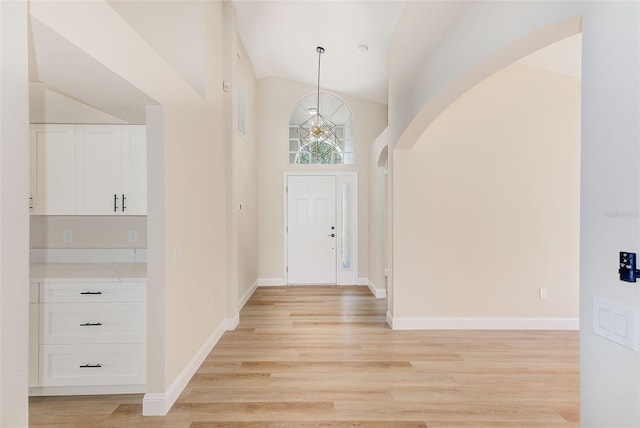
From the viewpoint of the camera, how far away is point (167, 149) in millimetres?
2385

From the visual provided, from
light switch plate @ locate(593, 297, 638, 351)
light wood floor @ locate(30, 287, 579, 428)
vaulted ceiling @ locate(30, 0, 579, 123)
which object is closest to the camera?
light switch plate @ locate(593, 297, 638, 351)

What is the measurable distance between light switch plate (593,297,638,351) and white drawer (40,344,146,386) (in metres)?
2.67

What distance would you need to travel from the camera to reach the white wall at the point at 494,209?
12.9 feet

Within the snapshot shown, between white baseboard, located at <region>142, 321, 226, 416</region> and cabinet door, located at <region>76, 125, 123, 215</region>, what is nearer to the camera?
white baseboard, located at <region>142, 321, 226, 416</region>

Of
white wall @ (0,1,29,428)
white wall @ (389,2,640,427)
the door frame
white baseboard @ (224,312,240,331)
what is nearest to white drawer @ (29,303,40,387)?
white wall @ (0,1,29,428)

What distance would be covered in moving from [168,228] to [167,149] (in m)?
0.55

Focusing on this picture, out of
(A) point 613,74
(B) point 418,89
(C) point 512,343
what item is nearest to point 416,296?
(C) point 512,343

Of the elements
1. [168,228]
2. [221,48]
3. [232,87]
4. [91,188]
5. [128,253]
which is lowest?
[128,253]

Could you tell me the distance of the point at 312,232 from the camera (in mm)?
6402

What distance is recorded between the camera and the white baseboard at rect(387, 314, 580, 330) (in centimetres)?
396

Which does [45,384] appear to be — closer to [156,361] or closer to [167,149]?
[156,361]

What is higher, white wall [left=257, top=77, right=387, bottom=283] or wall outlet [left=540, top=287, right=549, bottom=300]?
white wall [left=257, top=77, right=387, bottom=283]

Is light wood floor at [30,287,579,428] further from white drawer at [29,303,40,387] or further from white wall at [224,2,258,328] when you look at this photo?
white wall at [224,2,258,328]

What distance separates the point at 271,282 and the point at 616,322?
5.58 meters
